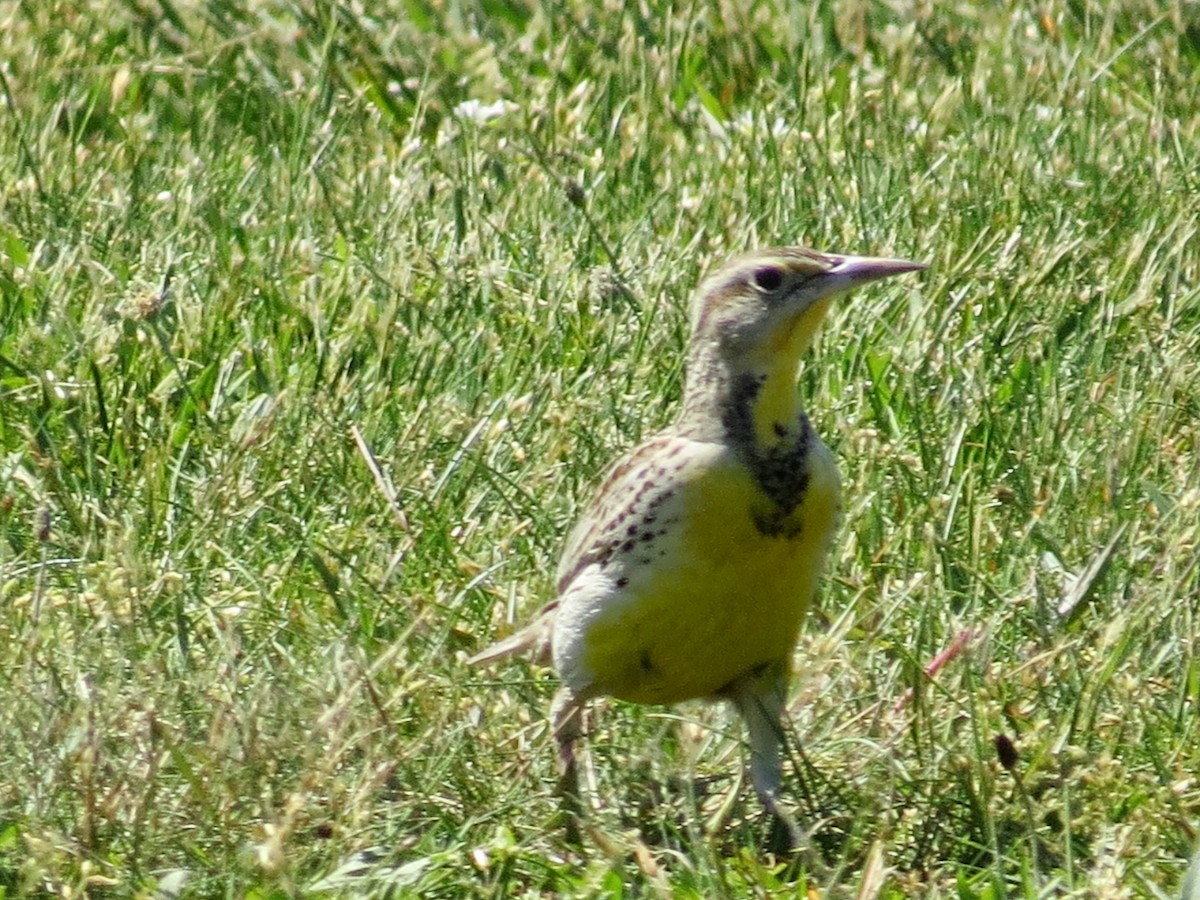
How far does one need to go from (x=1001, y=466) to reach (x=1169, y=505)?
607 millimetres

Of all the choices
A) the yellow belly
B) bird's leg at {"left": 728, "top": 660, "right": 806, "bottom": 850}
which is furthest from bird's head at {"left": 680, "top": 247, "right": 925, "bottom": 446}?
bird's leg at {"left": 728, "top": 660, "right": 806, "bottom": 850}

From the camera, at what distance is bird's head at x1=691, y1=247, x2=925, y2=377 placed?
474cm

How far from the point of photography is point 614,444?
19.0 feet

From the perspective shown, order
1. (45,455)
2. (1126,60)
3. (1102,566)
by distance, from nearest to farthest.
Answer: (1102,566), (45,455), (1126,60)

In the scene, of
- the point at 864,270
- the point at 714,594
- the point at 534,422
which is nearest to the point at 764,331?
the point at 864,270

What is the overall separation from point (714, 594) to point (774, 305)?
58 centimetres

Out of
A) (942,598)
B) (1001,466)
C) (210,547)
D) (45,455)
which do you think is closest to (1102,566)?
(942,598)

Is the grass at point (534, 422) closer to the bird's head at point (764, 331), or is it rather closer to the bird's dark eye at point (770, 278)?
the bird's head at point (764, 331)

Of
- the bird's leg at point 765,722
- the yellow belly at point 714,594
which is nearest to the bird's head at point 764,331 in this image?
the yellow belly at point 714,594

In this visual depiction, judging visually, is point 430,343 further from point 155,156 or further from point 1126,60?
point 1126,60

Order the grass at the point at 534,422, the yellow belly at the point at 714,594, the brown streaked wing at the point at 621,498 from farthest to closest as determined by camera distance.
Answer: the brown streaked wing at the point at 621,498 < the yellow belly at the point at 714,594 < the grass at the point at 534,422

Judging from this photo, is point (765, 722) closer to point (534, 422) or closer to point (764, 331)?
point (764, 331)

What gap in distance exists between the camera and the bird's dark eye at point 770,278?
15.6 ft

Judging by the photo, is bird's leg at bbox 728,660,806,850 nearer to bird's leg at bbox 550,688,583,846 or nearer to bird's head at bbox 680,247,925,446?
bird's leg at bbox 550,688,583,846
